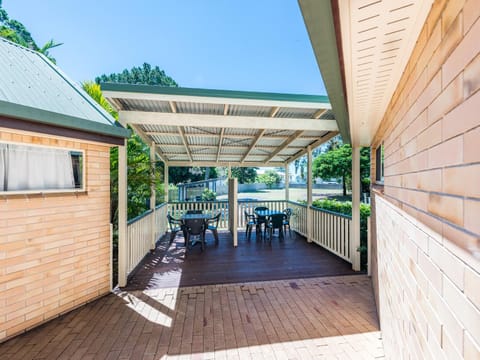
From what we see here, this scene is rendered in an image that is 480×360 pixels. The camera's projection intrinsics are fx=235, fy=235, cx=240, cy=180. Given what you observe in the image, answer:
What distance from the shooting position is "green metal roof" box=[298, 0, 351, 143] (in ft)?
3.23

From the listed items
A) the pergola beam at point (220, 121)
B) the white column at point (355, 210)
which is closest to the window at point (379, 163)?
the white column at point (355, 210)

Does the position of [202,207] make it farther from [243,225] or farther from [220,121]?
[220,121]

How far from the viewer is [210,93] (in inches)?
145

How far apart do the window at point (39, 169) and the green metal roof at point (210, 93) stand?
1.17 meters

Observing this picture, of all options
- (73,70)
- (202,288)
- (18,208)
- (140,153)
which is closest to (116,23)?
(73,70)

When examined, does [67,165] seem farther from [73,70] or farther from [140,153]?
[73,70]

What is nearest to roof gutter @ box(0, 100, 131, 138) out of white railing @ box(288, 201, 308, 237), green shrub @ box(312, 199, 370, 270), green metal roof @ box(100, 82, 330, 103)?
green metal roof @ box(100, 82, 330, 103)

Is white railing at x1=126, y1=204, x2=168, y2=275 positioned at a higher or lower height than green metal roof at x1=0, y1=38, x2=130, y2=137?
lower

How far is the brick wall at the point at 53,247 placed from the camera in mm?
2777

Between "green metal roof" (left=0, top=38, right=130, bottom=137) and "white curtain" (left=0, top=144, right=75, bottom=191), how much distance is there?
0.51m

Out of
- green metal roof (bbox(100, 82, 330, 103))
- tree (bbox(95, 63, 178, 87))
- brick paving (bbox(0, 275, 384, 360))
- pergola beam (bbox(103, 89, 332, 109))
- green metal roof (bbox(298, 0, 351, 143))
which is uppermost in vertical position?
tree (bbox(95, 63, 178, 87))

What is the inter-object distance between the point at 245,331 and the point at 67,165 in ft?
10.8

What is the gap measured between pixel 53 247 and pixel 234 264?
3.18 meters

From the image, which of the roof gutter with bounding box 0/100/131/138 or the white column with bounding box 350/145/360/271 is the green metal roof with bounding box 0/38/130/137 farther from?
the white column with bounding box 350/145/360/271
